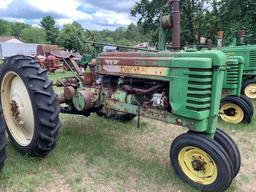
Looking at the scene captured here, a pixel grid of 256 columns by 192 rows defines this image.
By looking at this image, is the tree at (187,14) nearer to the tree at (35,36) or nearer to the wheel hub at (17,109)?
the wheel hub at (17,109)

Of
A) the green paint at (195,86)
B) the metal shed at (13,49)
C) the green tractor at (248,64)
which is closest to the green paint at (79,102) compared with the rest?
the green paint at (195,86)

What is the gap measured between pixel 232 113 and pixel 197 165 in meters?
2.78

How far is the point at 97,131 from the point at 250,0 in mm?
9051

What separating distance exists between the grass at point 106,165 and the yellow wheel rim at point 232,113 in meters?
0.62

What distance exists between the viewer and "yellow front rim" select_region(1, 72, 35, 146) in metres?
3.44

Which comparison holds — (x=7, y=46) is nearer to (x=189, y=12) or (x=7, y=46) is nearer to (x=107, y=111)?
(x=189, y=12)

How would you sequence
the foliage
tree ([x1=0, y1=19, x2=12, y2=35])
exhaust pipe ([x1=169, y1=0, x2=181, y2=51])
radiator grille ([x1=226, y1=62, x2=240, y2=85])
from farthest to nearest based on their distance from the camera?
tree ([x1=0, y1=19, x2=12, y2=35]) < the foliage < radiator grille ([x1=226, y1=62, x2=240, y2=85]) < exhaust pipe ([x1=169, y1=0, x2=181, y2=51])

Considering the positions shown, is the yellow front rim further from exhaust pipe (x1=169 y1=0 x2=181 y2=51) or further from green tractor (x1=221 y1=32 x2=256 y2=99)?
green tractor (x1=221 y1=32 x2=256 y2=99)

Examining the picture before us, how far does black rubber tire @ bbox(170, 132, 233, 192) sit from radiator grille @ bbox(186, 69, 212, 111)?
0.29m

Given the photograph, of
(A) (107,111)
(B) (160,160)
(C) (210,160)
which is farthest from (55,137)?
(C) (210,160)

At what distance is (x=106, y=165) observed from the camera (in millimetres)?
3447

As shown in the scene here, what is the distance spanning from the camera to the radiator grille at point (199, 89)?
2770 millimetres

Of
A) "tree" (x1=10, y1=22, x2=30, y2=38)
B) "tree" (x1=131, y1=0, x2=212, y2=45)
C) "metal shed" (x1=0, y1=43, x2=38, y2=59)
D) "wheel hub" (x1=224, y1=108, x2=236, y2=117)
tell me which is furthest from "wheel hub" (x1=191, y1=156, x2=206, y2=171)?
"tree" (x1=10, y1=22, x2=30, y2=38)

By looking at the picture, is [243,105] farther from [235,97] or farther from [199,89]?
[199,89]
